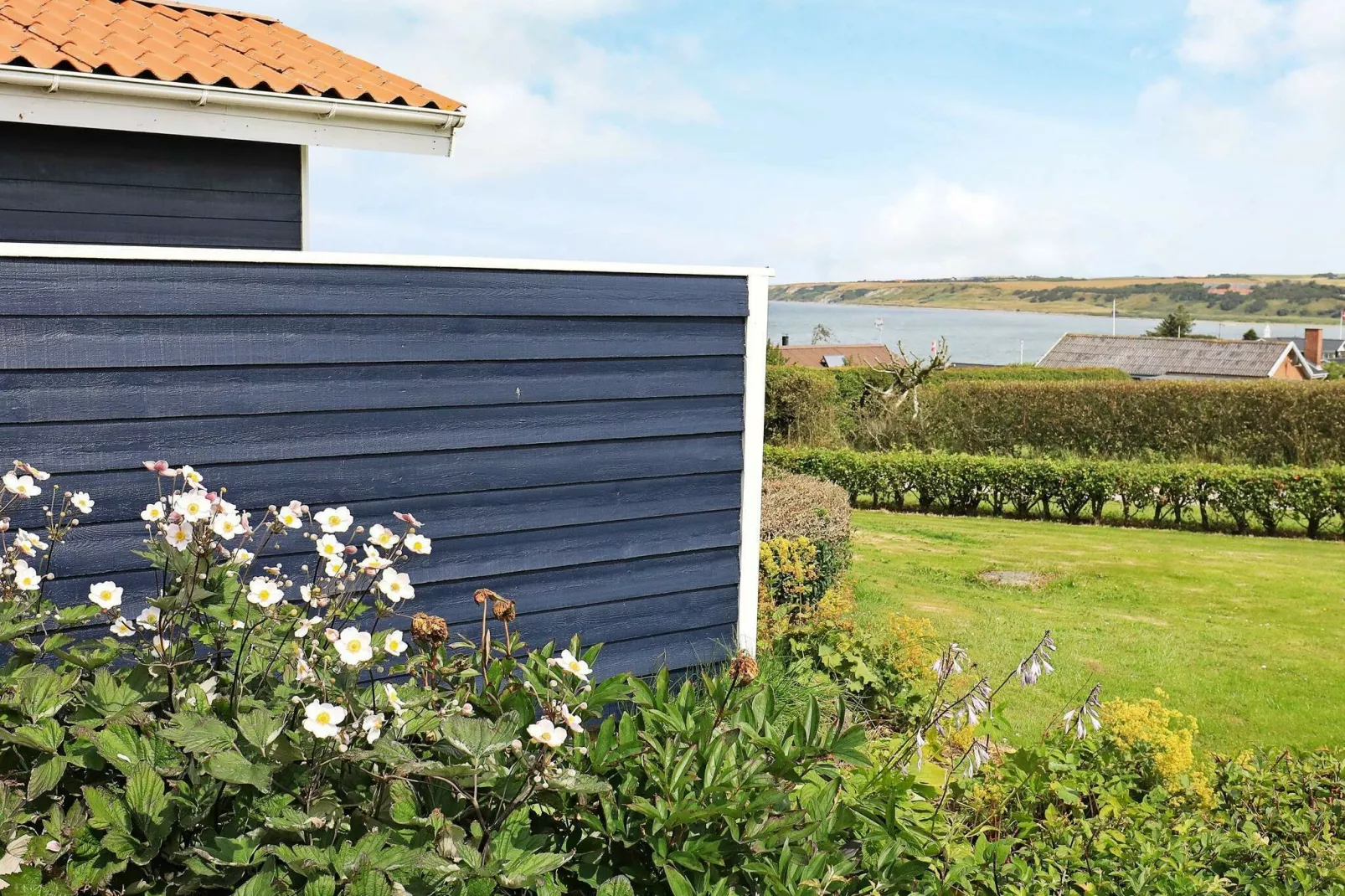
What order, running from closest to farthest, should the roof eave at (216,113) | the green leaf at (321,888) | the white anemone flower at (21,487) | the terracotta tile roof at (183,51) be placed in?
the green leaf at (321,888), the white anemone flower at (21,487), the roof eave at (216,113), the terracotta tile roof at (183,51)

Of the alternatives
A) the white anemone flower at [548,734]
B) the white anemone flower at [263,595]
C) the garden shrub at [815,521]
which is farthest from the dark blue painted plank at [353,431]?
the garden shrub at [815,521]

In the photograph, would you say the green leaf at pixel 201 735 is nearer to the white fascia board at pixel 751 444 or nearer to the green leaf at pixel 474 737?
the green leaf at pixel 474 737

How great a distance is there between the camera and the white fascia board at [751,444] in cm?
447

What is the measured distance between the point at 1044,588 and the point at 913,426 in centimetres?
1018

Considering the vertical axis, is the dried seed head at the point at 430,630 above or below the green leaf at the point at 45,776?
above

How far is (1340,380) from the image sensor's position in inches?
711

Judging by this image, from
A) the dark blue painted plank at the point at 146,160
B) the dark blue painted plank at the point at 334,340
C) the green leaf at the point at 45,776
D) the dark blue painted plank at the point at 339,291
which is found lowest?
the green leaf at the point at 45,776

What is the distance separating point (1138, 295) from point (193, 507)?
155m

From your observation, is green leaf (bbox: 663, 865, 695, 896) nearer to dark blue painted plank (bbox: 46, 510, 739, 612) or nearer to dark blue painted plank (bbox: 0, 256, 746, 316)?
dark blue painted plank (bbox: 46, 510, 739, 612)

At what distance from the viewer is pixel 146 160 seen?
18.0 feet

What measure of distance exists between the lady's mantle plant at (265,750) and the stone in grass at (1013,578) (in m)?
8.00

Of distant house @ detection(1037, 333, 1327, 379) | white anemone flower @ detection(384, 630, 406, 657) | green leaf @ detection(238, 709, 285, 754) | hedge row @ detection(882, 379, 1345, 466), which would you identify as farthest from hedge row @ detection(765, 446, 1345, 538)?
distant house @ detection(1037, 333, 1327, 379)

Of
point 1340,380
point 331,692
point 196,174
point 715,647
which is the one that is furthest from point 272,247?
point 1340,380

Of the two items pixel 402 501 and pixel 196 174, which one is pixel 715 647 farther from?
pixel 196 174
